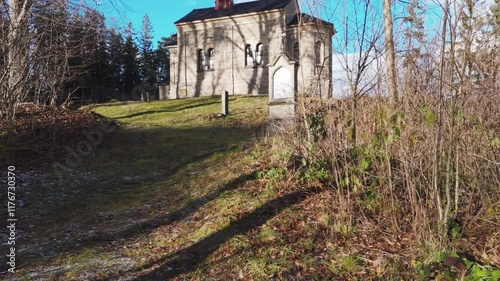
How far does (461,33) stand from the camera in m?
3.59

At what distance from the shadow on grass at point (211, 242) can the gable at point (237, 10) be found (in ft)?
76.7

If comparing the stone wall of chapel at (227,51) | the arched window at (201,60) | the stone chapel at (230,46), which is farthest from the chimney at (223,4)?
the arched window at (201,60)

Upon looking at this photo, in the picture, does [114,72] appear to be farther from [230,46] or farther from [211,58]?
[230,46]

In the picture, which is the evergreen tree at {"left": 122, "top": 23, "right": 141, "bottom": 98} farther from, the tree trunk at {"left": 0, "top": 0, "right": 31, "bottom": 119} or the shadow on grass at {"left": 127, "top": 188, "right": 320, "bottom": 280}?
the shadow on grass at {"left": 127, "top": 188, "right": 320, "bottom": 280}

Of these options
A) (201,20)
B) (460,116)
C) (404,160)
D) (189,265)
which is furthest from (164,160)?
(201,20)

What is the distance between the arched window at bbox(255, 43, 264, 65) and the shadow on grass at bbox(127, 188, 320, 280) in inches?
900

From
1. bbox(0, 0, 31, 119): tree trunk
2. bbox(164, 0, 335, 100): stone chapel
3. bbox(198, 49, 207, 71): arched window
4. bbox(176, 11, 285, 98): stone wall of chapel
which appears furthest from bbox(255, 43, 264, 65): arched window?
bbox(0, 0, 31, 119): tree trunk

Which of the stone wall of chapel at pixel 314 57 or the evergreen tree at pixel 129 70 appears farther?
the evergreen tree at pixel 129 70

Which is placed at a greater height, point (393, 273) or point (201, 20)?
point (201, 20)

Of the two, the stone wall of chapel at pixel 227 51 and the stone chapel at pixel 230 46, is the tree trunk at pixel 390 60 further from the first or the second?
the stone wall of chapel at pixel 227 51

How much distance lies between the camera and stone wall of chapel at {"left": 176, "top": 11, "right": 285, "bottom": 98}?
2723 cm

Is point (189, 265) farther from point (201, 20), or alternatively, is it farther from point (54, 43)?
point (201, 20)

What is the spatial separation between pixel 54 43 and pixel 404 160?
537 inches

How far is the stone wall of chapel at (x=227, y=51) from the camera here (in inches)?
1072
